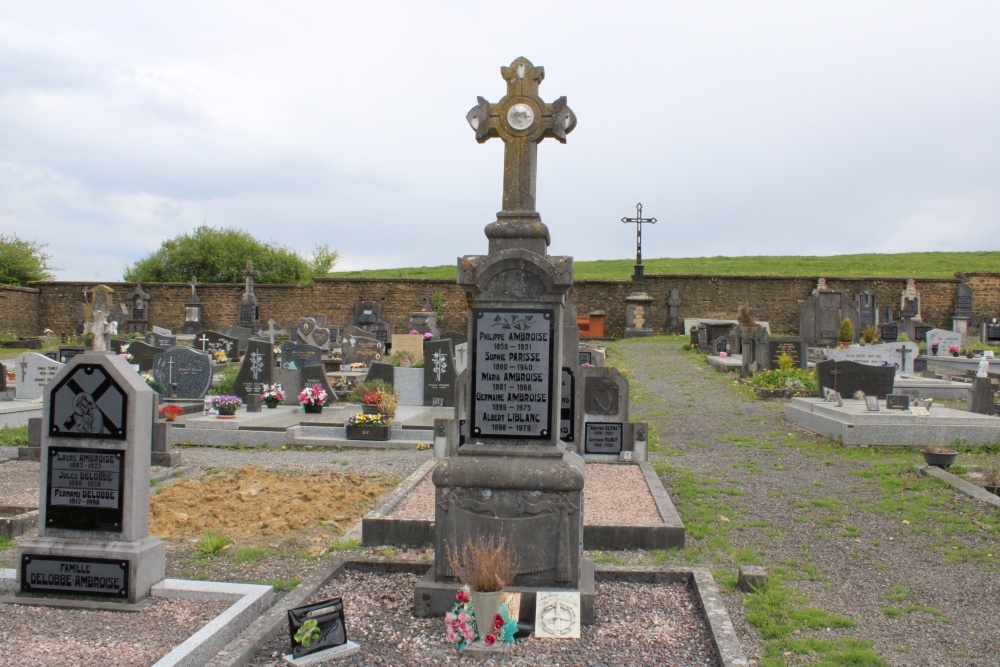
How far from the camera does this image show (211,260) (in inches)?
2232

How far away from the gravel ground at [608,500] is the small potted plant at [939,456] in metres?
3.45

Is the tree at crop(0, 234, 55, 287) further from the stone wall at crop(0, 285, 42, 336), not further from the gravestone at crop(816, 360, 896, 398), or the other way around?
the gravestone at crop(816, 360, 896, 398)

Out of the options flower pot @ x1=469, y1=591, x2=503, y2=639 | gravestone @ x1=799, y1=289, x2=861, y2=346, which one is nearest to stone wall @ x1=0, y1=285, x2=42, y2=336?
gravestone @ x1=799, y1=289, x2=861, y2=346

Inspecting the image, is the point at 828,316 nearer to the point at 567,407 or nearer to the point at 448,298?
the point at 448,298

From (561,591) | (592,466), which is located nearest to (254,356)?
(592,466)

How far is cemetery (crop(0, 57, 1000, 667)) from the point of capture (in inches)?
179

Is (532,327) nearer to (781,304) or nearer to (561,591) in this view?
(561,591)

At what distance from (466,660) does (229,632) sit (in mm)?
1368

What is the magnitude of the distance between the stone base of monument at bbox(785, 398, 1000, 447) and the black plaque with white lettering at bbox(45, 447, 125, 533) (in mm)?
9660

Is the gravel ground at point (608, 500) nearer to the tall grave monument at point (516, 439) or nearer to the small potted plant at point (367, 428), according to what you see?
the tall grave monument at point (516, 439)

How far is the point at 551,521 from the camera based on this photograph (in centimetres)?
502

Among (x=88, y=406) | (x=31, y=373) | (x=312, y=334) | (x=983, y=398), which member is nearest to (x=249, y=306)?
(x=312, y=334)

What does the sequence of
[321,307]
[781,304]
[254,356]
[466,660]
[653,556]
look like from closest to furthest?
1. [466,660]
2. [653,556]
3. [254,356]
4. [781,304]
5. [321,307]

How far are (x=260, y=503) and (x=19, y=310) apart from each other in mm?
36368
